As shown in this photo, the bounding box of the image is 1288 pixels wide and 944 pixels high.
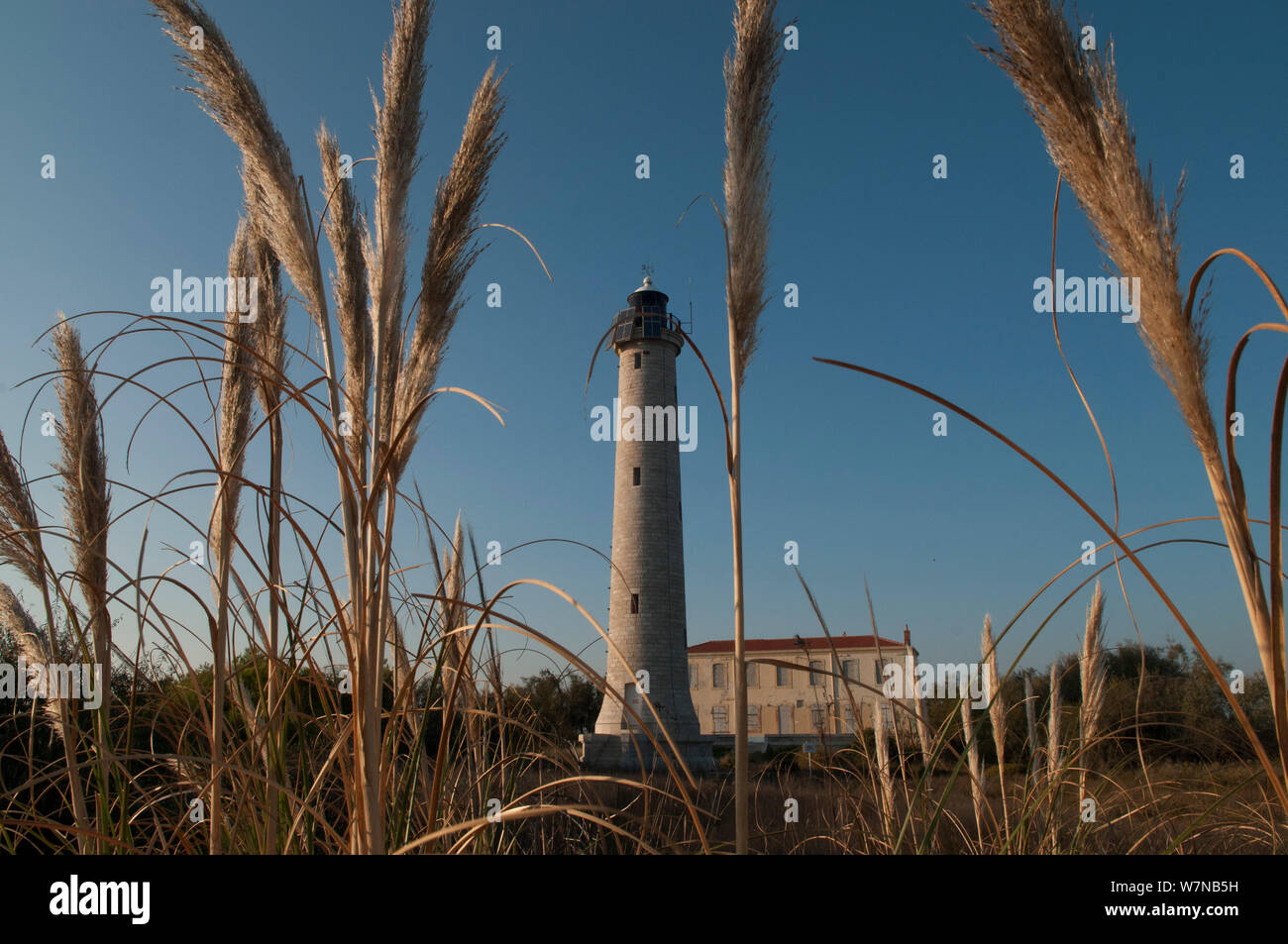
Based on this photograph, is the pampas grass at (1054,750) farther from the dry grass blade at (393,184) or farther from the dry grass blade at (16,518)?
the dry grass blade at (16,518)

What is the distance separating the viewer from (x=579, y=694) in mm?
21641

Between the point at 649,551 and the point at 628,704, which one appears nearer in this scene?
the point at 628,704

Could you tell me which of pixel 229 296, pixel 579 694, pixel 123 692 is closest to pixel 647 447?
pixel 579 694

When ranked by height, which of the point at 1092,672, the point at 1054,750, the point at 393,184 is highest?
the point at 393,184

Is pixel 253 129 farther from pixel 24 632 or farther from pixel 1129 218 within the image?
pixel 24 632

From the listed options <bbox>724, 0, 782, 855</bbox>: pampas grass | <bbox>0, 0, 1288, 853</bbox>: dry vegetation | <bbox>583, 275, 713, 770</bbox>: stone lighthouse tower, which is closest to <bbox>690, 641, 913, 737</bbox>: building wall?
<bbox>583, 275, 713, 770</bbox>: stone lighthouse tower

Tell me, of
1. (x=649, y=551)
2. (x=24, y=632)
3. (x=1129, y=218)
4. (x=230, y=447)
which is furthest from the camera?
(x=649, y=551)

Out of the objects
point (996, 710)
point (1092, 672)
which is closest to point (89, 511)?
point (996, 710)

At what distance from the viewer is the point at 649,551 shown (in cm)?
2147

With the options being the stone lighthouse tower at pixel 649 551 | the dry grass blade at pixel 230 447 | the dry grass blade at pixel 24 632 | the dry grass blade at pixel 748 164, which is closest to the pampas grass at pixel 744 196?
the dry grass blade at pixel 748 164

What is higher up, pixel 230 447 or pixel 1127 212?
pixel 1127 212

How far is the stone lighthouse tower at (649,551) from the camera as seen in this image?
20516 mm

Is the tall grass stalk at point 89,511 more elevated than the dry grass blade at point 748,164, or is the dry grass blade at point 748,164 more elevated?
the dry grass blade at point 748,164
